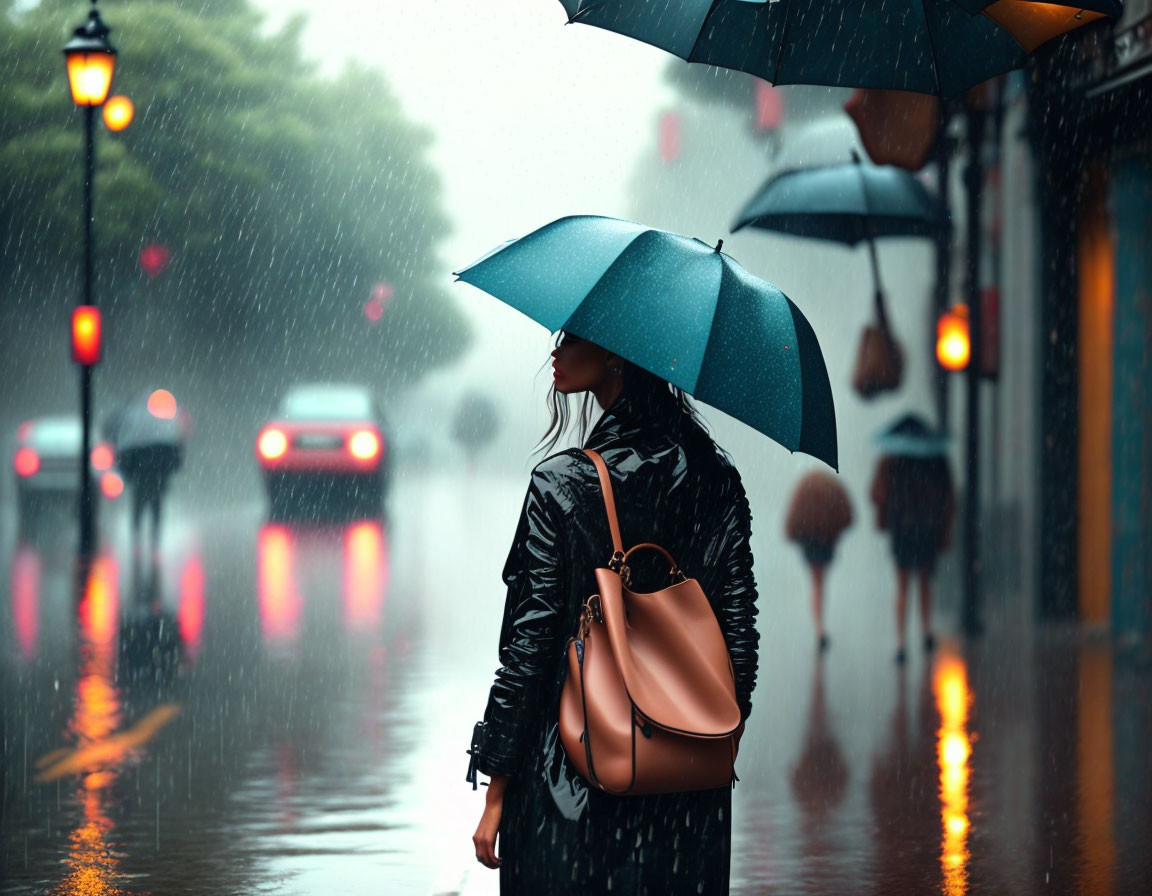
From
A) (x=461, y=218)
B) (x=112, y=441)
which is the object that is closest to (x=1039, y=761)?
(x=112, y=441)

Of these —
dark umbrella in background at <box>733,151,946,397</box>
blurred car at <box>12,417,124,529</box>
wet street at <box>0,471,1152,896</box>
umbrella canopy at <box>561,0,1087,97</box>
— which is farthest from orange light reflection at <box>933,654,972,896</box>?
blurred car at <box>12,417,124,529</box>

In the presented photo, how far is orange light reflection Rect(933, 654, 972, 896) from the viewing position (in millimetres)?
6531

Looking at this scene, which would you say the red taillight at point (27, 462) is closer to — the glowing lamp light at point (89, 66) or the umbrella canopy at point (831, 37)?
the glowing lamp light at point (89, 66)

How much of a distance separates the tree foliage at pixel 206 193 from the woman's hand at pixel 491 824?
33.8 m

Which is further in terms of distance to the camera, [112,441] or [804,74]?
A: [112,441]

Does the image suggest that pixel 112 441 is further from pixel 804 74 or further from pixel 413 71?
pixel 413 71

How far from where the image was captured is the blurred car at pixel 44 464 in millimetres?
24203

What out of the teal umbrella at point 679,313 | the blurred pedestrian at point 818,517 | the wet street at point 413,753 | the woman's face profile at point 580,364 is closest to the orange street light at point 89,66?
the wet street at point 413,753

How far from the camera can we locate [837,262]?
3023 centimetres

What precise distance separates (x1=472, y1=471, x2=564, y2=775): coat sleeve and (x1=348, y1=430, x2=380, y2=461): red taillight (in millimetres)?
21194

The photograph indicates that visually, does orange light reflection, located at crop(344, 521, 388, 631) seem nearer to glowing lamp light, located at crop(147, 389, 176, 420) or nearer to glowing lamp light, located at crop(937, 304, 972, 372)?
glowing lamp light, located at crop(147, 389, 176, 420)

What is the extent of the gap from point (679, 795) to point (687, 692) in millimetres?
275

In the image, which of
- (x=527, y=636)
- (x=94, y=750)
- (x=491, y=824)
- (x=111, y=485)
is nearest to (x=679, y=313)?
(x=527, y=636)

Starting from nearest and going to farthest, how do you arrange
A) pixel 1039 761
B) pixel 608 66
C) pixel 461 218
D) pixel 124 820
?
pixel 124 820, pixel 1039 761, pixel 461 218, pixel 608 66
